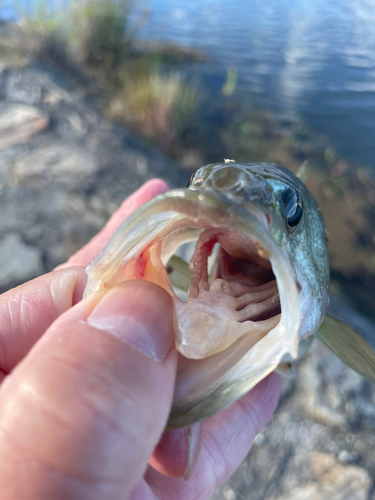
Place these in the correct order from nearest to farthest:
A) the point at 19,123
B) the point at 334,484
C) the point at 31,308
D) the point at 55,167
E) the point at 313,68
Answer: the point at 31,308, the point at 334,484, the point at 55,167, the point at 19,123, the point at 313,68

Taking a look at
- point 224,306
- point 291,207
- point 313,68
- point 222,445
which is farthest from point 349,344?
point 313,68

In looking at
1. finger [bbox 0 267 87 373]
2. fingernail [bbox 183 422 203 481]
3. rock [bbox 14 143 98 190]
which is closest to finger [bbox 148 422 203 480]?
fingernail [bbox 183 422 203 481]

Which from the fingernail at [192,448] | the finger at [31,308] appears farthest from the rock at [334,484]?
the finger at [31,308]

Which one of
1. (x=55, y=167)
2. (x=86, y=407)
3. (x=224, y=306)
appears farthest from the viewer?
(x=55, y=167)

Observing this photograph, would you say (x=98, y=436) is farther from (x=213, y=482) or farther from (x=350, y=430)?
(x=350, y=430)

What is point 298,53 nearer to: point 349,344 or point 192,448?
point 349,344

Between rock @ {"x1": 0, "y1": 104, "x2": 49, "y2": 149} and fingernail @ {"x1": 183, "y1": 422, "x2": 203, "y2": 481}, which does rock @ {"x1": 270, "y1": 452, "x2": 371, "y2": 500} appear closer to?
fingernail @ {"x1": 183, "y1": 422, "x2": 203, "y2": 481}

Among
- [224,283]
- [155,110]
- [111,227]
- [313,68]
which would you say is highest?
[313,68]
